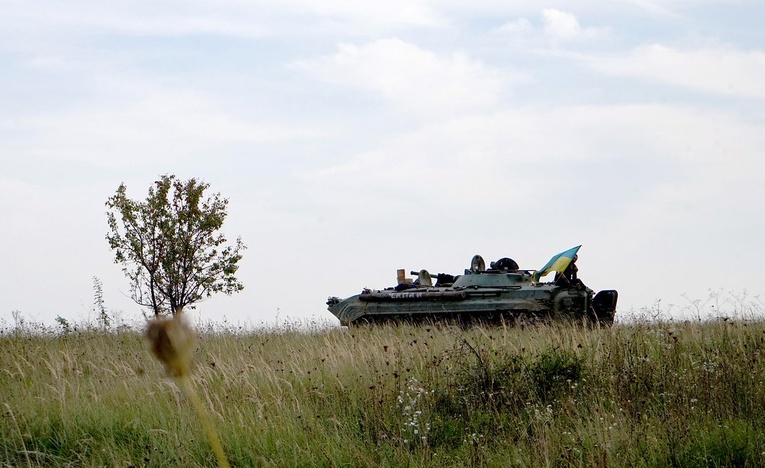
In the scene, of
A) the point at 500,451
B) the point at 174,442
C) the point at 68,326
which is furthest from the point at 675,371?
the point at 68,326

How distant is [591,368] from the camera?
893 centimetres

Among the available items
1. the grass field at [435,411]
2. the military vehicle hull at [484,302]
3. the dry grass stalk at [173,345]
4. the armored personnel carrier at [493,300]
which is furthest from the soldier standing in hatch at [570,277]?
the dry grass stalk at [173,345]

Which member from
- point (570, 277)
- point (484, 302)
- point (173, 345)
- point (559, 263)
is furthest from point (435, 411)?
point (570, 277)

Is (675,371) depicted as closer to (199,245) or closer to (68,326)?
(68,326)

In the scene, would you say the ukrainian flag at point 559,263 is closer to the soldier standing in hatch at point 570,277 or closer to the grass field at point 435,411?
the soldier standing in hatch at point 570,277

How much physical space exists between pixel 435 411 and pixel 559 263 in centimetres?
862

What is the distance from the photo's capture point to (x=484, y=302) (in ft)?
50.6

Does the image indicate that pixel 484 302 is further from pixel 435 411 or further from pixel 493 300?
pixel 435 411

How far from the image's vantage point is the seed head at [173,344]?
76cm

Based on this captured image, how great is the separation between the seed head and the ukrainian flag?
15377 millimetres

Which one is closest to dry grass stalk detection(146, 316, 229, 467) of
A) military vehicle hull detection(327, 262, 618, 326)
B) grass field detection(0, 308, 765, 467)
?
grass field detection(0, 308, 765, 467)

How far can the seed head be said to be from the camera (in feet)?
2.49

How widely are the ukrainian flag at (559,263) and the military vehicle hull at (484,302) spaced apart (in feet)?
0.79

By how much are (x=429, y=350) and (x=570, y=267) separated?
6.50 m
